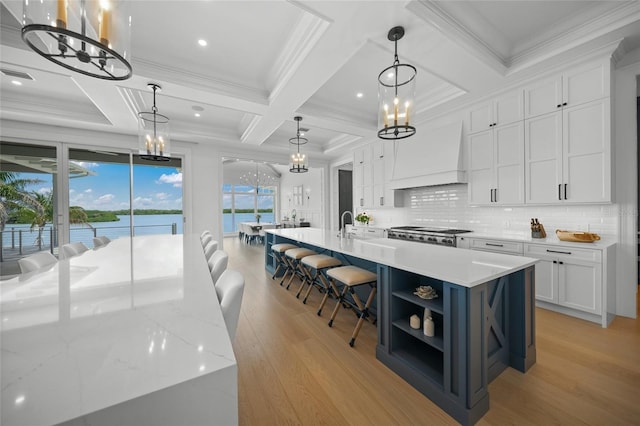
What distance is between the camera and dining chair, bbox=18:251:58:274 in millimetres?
1872

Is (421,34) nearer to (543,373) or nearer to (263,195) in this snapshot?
(543,373)

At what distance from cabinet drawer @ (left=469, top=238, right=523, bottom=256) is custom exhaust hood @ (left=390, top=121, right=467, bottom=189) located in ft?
3.28

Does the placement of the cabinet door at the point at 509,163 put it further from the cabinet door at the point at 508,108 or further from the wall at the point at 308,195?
the wall at the point at 308,195

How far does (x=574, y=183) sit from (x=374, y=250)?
98.9 inches

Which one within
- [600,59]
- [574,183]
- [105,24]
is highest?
[600,59]

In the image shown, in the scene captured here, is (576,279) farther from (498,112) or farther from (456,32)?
(456,32)

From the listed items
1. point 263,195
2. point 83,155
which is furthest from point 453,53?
point 263,195

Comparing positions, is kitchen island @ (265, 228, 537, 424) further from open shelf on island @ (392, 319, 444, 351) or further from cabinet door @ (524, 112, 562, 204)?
cabinet door @ (524, 112, 562, 204)

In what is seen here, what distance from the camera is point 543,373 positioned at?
5.83ft

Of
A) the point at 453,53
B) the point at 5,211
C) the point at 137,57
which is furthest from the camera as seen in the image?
the point at 5,211

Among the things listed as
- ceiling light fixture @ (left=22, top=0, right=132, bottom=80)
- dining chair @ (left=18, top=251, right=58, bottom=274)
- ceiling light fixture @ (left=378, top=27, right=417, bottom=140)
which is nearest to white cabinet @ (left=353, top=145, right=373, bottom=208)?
ceiling light fixture @ (left=378, top=27, right=417, bottom=140)

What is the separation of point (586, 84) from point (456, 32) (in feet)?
5.57

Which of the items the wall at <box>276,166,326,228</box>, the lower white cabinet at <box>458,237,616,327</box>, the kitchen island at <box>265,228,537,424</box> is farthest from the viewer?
the wall at <box>276,166,326,228</box>

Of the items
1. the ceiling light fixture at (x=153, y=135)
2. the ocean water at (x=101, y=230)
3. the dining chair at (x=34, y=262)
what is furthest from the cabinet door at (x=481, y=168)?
the ocean water at (x=101, y=230)
